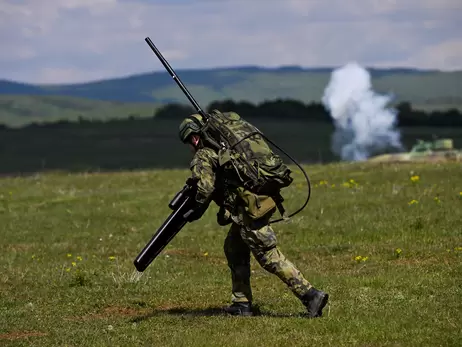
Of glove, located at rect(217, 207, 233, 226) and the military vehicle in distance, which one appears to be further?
the military vehicle in distance

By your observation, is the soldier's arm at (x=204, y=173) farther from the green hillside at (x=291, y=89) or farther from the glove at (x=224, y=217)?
the green hillside at (x=291, y=89)

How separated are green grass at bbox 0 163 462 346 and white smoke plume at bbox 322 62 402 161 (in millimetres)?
36221

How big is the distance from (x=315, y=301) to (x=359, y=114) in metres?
55.7

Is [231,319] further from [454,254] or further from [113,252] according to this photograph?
[113,252]

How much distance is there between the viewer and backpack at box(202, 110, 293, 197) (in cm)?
1280

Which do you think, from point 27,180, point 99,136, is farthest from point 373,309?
point 99,136

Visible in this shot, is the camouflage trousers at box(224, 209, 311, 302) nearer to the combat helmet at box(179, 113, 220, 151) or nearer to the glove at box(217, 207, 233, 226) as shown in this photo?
the glove at box(217, 207, 233, 226)

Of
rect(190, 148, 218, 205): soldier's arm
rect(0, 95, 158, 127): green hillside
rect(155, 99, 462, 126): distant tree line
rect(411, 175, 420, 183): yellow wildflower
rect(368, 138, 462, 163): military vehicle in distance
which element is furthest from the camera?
rect(0, 95, 158, 127): green hillside

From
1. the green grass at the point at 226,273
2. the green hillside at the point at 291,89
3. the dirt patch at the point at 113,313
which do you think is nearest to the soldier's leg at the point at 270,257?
the green grass at the point at 226,273

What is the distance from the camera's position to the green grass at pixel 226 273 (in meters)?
12.3

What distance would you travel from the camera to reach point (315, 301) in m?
12.8

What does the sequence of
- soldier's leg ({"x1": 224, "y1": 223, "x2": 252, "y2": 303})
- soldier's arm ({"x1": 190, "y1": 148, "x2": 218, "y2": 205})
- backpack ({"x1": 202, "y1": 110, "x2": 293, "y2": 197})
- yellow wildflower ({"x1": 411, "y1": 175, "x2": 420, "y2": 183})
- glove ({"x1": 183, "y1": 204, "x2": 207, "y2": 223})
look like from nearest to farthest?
1. soldier's arm ({"x1": 190, "y1": 148, "x2": 218, "y2": 205})
2. backpack ({"x1": 202, "y1": 110, "x2": 293, "y2": 197})
3. glove ({"x1": 183, "y1": 204, "x2": 207, "y2": 223})
4. soldier's leg ({"x1": 224, "y1": 223, "x2": 252, "y2": 303})
5. yellow wildflower ({"x1": 411, "y1": 175, "x2": 420, "y2": 183})

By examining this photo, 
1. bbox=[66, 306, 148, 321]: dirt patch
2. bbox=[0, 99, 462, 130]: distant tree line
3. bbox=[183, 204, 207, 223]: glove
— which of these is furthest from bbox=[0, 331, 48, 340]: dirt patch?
bbox=[0, 99, 462, 130]: distant tree line

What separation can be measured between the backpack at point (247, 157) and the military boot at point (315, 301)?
3.96 ft
